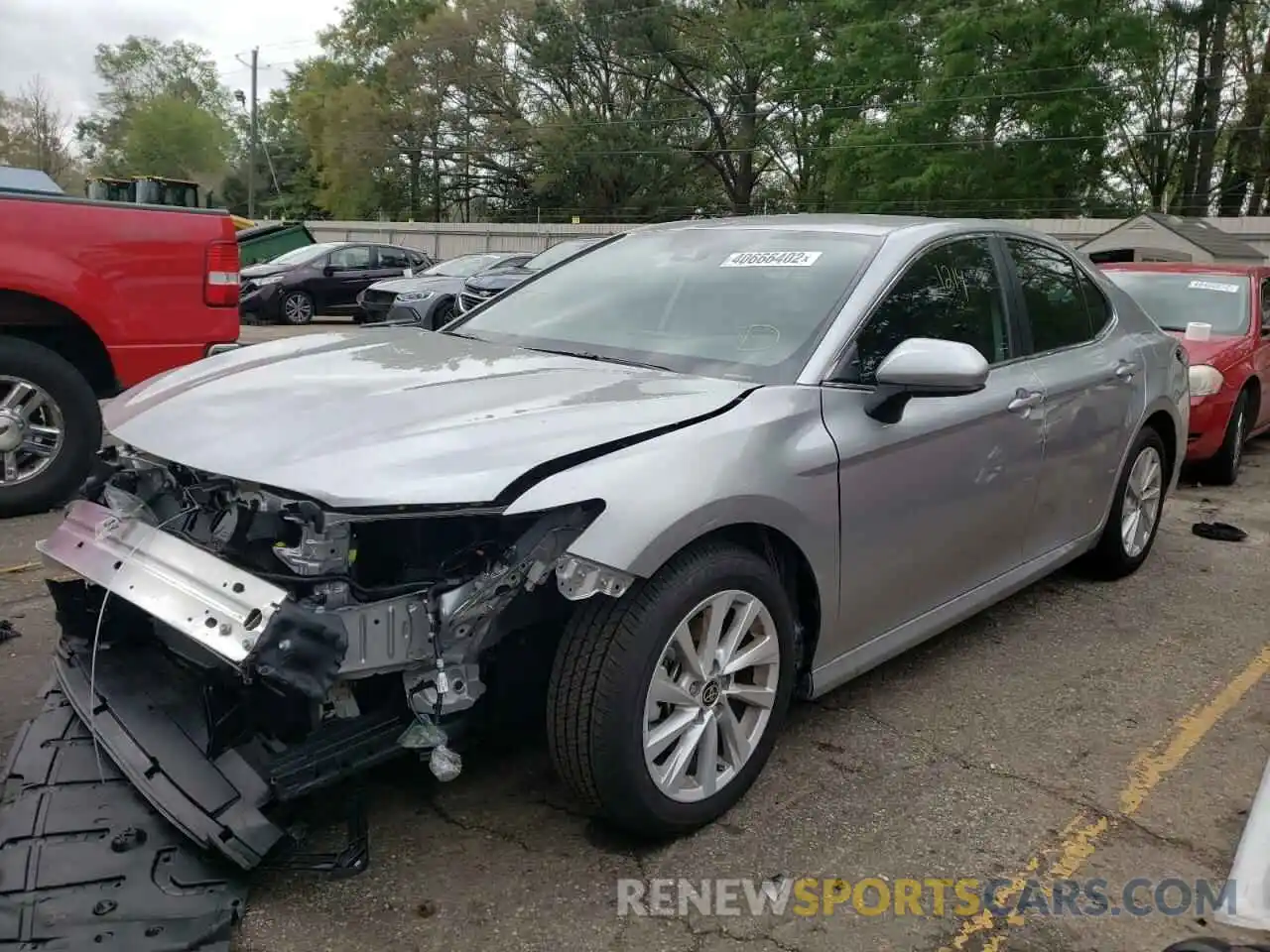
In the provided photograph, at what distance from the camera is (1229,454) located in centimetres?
716

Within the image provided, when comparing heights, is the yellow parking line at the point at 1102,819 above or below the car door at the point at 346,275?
below

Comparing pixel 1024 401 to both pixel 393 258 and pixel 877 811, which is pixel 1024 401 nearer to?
pixel 877 811

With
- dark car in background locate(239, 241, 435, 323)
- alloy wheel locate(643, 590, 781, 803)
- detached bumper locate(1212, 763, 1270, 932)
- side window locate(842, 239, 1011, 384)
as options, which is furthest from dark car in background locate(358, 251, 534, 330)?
detached bumper locate(1212, 763, 1270, 932)

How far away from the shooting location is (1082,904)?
251cm

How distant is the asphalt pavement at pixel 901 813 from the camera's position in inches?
93.0

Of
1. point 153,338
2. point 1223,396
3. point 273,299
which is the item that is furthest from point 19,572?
point 273,299

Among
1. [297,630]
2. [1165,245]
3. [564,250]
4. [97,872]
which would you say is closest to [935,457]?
[297,630]

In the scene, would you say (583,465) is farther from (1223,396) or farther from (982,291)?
(1223,396)

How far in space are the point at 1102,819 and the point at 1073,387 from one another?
1729mm

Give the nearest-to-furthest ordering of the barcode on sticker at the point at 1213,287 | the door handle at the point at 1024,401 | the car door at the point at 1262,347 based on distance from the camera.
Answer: the door handle at the point at 1024,401 → the car door at the point at 1262,347 → the barcode on sticker at the point at 1213,287

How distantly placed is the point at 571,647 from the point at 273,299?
16787 millimetres

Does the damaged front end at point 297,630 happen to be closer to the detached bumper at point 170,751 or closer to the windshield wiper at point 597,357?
the detached bumper at point 170,751

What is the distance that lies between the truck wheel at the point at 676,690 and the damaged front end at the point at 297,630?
0.15 meters

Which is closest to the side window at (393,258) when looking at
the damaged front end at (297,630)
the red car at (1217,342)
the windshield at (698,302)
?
the red car at (1217,342)
